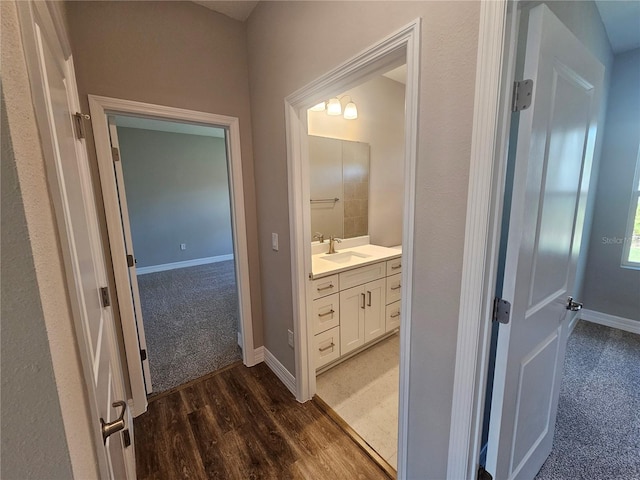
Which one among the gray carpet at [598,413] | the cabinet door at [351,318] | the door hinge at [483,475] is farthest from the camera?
the cabinet door at [351,318]

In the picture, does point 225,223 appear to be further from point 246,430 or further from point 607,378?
point 607,378

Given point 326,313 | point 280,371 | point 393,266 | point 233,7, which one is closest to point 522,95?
point 326,313

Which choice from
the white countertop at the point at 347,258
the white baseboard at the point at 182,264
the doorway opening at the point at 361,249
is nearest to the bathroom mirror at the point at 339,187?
the doorway opening at the point at 361,249

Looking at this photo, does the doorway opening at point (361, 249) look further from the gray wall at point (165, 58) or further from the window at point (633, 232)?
the window at point (633, 232)

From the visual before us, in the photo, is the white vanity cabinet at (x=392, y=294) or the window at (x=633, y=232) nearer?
the white vanity cabinet at (x=392, y=294)

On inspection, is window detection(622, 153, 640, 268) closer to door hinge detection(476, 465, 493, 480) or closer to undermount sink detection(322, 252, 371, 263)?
undermount sink detection(322, 252, 371, 263)

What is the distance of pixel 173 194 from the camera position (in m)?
5.25

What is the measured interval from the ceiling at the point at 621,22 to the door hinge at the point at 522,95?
197 centimetres

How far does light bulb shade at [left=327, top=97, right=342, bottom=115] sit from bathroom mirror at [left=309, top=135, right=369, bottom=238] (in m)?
0.25

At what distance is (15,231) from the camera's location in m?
0.36

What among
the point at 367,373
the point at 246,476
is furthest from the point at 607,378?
the point at 246,476

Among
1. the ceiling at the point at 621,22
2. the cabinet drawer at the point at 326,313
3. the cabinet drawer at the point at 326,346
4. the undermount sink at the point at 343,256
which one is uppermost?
the ceiling at the point at 621,22

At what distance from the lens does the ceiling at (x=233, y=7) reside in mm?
1783

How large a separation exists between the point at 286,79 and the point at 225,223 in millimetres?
4797
